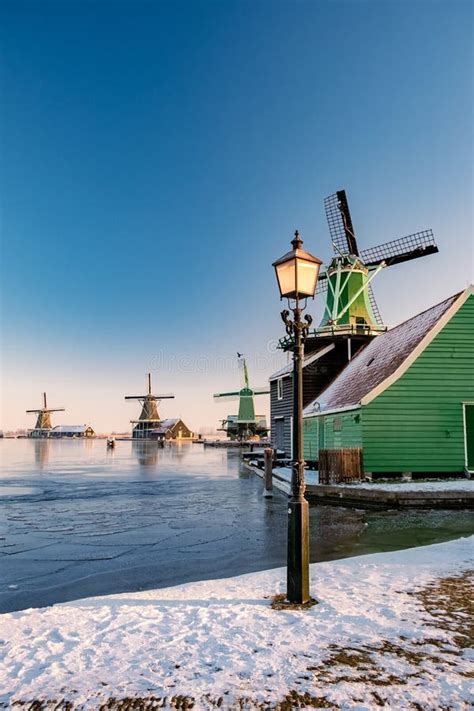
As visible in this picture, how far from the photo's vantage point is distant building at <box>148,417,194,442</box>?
368 ft

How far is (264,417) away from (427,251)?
66.4 meters

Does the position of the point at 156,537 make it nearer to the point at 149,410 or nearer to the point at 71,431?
the point at 149,410

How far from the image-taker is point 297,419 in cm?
585

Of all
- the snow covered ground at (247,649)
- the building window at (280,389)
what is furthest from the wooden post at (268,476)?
the building window at (280,389)

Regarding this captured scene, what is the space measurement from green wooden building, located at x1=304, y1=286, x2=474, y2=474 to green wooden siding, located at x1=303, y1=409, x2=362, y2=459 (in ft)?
0.34

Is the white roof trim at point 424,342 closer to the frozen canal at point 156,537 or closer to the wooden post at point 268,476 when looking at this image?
the wooden post at point 268,476

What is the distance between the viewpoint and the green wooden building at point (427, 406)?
1611 centimetres

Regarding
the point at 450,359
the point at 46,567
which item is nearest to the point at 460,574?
the point at 46,567

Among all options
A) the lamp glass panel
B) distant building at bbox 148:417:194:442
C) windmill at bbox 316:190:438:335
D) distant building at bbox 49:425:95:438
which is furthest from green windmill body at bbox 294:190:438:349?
distant building at bbox 49:425:95:438

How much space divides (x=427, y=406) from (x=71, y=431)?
485 feet

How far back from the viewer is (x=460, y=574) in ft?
20.5

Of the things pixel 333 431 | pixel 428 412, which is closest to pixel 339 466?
pixel 428 412

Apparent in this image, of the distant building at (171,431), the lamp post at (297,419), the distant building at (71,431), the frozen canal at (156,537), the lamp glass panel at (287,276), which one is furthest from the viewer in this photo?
the distant building at (71,431)

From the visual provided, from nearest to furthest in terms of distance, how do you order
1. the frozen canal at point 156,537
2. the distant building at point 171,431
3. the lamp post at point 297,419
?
the lamp post at point 297,419, the frozen canal at point 156,537, the distant building at point 171,431
